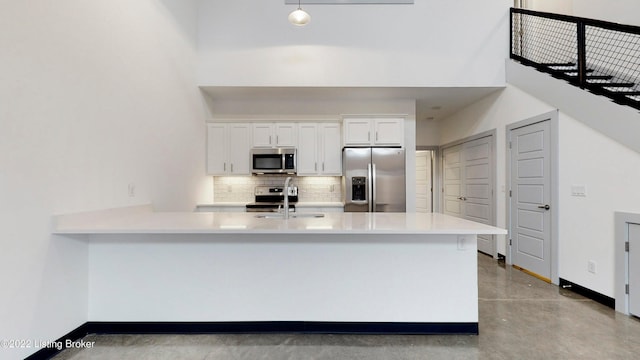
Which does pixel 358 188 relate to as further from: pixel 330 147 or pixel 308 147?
pixel 308 147

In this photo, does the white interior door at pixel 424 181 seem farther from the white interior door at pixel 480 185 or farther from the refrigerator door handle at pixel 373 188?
the refrigerator door handle at pixel 373 188

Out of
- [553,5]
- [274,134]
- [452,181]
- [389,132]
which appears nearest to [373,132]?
[389,132]

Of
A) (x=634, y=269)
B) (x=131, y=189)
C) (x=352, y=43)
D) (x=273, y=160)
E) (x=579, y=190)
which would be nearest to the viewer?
(x=634, y=269)

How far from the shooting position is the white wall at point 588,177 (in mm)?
2744

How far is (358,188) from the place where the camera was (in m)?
4.55

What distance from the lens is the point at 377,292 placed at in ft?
7.52

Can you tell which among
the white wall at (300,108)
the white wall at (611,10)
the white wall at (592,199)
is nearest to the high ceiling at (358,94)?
the white wall at (300,108)

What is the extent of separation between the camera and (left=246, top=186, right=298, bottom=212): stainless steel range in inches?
185

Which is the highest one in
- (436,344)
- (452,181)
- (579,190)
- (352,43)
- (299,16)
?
(352,43)

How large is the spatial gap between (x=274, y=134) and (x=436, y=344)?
371 centimetres

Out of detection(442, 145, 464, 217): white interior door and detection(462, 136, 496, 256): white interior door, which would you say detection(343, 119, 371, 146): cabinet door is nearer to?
detection(462, 136, 496, 256): white interior door

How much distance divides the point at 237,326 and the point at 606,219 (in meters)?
3.62

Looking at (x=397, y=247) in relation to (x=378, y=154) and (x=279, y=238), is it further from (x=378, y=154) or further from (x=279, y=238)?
(x=378, y=154)

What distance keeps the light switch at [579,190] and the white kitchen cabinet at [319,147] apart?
2.97 metres
